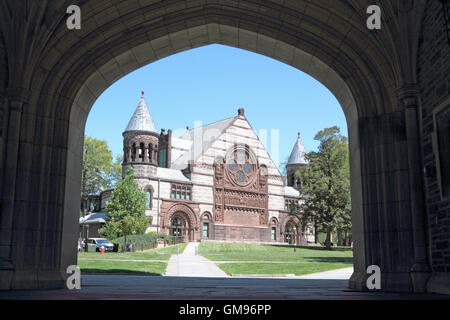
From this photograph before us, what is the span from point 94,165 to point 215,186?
1365 cm

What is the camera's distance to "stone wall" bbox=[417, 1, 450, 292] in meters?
7.62

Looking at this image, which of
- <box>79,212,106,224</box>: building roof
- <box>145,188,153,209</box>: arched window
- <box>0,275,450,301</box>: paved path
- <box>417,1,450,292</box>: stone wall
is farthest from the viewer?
<box>79,212,106,224</box>: building roof

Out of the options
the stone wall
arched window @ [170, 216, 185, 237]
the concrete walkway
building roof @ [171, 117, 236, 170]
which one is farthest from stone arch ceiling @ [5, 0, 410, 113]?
building roof @ [171, 117, 236, 170]

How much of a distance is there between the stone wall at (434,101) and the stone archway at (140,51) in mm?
190

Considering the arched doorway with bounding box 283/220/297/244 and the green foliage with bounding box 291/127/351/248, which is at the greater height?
the green foliage with bounding box 291/127/351/248

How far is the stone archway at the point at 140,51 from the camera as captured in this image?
8500 millimetres

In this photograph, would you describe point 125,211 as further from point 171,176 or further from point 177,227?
point 171,176

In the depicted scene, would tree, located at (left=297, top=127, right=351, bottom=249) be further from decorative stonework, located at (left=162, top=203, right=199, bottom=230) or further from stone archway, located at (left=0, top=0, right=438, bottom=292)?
stone archway, located at (left=0, top=0, right=438, bottom=292)

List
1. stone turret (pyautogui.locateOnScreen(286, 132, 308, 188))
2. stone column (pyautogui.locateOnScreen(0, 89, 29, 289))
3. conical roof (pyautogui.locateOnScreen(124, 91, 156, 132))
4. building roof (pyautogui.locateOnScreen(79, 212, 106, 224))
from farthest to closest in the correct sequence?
stone turret (pyautogui.locateOnScreen(286, 132, 308, 188)), building roof (pyautogui.locateOnScreen(79, 212, 106, 224)), conical roof (pyautogui.locateOnScreen(124, 91, 156, 132)), stone column (pyautogui.locateOnScreen(0, 89, 29, 289))

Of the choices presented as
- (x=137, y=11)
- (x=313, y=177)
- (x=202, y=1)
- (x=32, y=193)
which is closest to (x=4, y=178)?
(x=32, y=193)

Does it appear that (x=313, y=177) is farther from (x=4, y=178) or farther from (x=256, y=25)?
(x=4, y=178)

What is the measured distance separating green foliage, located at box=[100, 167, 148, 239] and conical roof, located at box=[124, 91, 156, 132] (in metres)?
8.29

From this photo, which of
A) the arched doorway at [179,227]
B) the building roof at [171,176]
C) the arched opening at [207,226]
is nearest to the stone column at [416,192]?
the building roof at [171,176]

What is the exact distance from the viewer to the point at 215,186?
49.3 m
